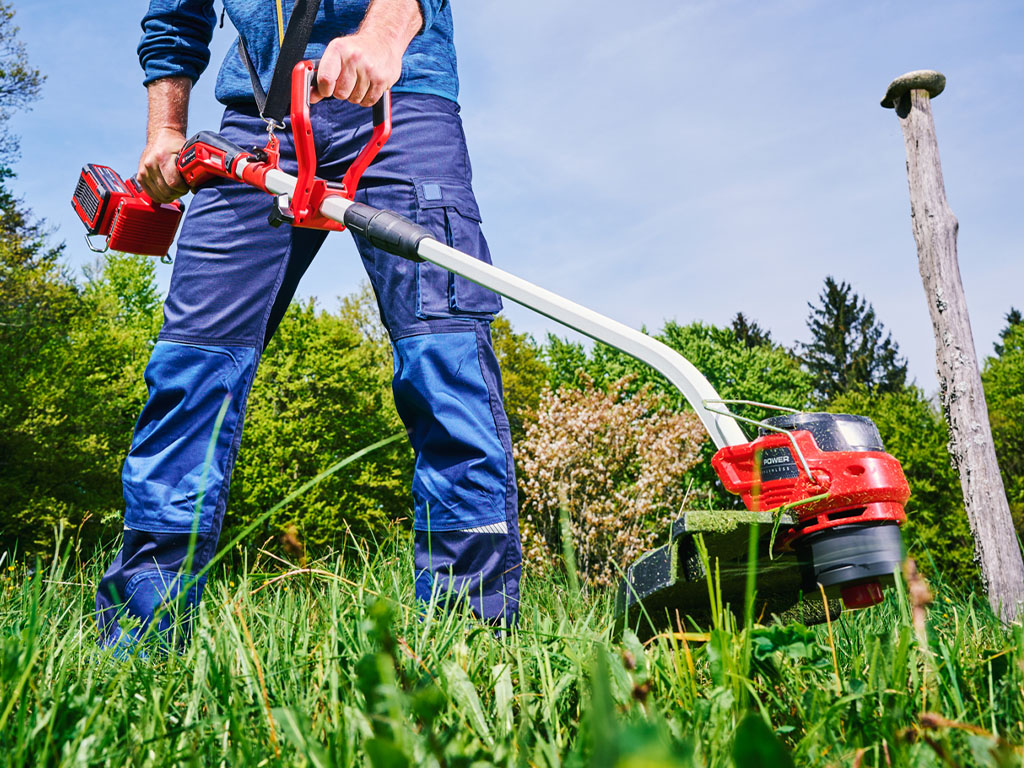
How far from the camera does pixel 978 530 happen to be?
195 inches

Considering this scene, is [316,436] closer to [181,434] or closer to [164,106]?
[164,106]

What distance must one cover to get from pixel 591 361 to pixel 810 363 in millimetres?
31191

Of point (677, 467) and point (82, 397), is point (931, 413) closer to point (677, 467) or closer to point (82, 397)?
point (677, 467)

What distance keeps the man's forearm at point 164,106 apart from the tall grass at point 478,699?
1.77 metres

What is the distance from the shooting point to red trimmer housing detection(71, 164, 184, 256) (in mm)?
2752

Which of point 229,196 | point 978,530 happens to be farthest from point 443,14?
point 978,530

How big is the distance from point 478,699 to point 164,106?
234 cm

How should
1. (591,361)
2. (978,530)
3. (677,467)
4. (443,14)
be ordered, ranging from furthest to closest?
(591,361), (677,467), (978,530), (443,14)

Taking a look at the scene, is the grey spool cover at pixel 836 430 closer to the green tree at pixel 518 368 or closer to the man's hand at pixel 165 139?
the man's hand at pixel 165 139

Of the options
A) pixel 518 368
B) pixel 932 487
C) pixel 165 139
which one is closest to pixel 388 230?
pixel 165 139

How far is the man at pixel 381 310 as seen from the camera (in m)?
1.99

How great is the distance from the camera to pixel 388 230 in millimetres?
1883

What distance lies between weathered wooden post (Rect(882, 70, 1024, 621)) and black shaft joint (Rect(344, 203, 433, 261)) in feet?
14.1

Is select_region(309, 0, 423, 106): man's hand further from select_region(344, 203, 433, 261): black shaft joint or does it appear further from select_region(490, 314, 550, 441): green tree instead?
select_region(490, 314, 550, 441): green tree
